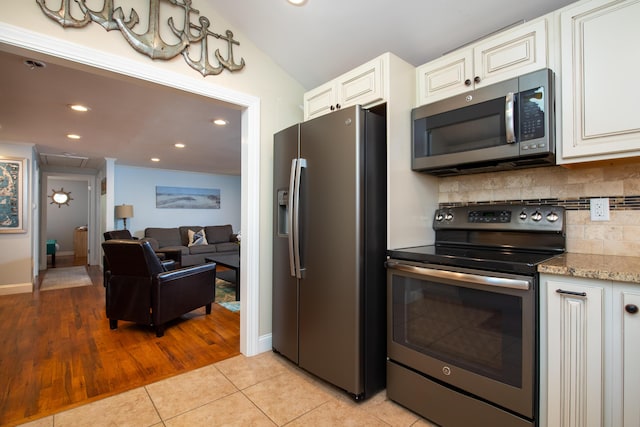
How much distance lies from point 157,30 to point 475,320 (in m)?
2.50

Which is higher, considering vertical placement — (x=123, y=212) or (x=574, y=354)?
(x=123, y=212)

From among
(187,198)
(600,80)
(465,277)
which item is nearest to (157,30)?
(465,277)

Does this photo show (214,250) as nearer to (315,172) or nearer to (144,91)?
(144,91)

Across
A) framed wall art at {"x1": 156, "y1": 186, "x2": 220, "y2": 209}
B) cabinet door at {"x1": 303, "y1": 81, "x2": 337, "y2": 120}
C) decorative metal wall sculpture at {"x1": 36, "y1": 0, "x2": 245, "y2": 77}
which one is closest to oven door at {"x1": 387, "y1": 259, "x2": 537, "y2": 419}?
cabinet door at {"x1": 303, "y1": 81, "x2": 337, "y2": 120}

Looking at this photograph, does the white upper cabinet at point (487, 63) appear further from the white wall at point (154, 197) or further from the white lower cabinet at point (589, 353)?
the white wall at point (154, 197)

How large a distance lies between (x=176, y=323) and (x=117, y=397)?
55.8 inches

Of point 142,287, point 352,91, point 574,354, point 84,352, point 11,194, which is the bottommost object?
point 84,352

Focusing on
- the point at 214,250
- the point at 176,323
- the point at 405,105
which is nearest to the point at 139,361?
the point at 176,323

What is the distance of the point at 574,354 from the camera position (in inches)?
49.9

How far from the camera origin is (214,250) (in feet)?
23.0

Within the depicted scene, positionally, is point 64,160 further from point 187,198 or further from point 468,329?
point 468,329

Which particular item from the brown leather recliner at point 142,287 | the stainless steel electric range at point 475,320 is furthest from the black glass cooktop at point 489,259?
the brown leather recliner at point 142,287

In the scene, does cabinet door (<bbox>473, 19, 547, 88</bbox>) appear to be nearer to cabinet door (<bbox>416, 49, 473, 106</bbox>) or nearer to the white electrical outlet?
cabinet door (<bbox>416, 49, 473, 106</bbox>)

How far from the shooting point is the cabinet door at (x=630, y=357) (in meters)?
1.15
